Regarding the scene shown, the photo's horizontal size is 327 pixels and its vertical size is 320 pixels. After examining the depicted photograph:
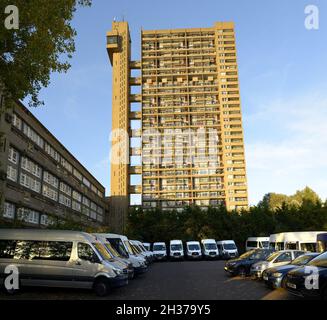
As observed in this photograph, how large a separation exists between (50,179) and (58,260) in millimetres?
38216

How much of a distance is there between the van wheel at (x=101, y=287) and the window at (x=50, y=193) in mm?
35593

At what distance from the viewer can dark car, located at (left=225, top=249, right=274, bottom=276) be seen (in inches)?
745

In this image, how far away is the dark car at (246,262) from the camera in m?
18.9

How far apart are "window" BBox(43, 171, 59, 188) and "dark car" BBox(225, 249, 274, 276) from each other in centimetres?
3312

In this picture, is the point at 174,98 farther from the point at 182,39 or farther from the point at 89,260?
the point at 89,260

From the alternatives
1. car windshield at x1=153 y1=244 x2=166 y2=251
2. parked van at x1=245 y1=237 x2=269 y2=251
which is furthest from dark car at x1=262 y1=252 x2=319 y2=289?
parked van at x1=245 y1=237 x2=269 y2=251

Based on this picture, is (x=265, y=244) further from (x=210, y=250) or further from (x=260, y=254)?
(x=260, y=254)

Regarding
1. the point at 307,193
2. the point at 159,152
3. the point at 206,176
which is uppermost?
the point at 159,152

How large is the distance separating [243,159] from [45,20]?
302 ft

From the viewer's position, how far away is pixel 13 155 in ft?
123

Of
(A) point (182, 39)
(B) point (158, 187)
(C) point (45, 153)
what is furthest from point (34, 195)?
(A) point (182, 39)

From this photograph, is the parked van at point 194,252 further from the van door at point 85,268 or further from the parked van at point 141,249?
the van door at point 85,268

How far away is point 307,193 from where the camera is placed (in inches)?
3280

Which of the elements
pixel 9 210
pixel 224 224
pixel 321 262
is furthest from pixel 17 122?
pixel 321 262
